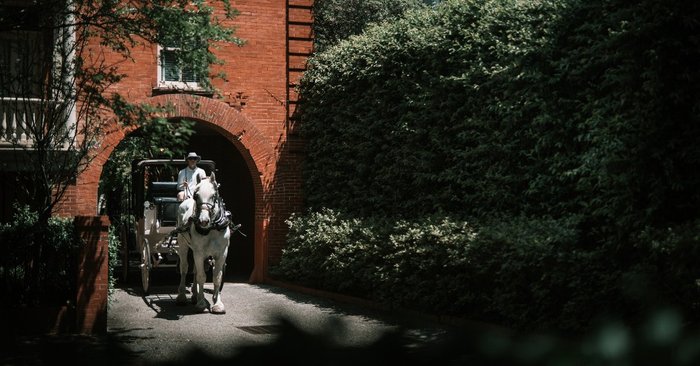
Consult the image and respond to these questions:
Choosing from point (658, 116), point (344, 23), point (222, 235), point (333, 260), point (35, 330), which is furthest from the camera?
point (344, 23)

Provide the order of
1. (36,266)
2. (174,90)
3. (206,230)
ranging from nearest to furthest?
1. (36,266)
2. (206,230)
3. (174,90)

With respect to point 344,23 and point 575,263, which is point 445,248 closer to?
point 575,263

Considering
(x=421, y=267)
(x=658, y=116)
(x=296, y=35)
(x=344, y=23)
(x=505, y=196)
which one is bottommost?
(x=421, y=267)

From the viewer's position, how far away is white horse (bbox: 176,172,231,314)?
13109 mm

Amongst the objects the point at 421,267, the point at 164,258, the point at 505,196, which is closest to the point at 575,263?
the point at 505,196

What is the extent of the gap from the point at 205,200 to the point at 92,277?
257 cm

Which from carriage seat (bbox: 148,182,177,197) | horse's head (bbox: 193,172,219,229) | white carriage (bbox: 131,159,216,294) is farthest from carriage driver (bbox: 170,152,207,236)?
carriage seat (bbox: 148,182,177,197)

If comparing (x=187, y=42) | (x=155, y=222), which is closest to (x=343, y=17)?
(x=155, y=222)

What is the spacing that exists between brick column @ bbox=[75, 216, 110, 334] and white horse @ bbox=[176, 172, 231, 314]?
2189 millimetres

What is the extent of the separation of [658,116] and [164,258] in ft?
33.7

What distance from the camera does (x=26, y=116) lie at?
38.3ft

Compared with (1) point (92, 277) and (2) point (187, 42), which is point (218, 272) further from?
(2) point (187, 42)

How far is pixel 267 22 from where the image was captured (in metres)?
18.4

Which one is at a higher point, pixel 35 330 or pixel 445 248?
pixel 445 248
